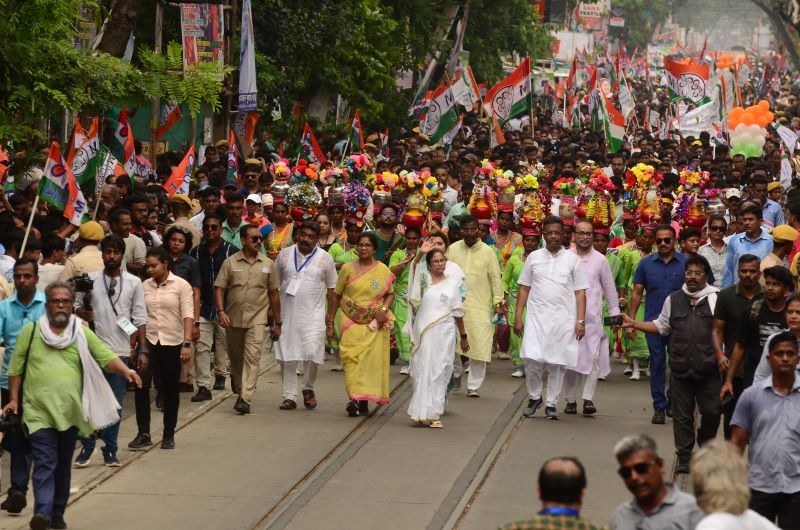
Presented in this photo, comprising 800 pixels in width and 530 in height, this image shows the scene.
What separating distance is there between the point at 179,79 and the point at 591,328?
549cm

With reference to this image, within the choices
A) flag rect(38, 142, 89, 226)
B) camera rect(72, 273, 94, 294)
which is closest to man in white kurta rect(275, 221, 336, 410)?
flag rect(38, 142, 89, 226)

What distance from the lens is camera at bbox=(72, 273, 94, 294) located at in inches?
478

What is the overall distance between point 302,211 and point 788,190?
7502mm

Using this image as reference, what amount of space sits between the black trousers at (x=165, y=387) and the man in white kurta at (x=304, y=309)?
1.93m

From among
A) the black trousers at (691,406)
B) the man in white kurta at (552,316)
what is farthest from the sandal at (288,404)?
the black trousers at (691,406)

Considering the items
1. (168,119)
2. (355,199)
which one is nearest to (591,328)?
(355,199)

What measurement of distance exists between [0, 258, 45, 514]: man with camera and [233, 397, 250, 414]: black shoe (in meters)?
3.73

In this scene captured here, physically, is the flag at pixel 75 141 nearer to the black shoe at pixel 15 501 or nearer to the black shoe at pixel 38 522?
the black shoe at pixel 15 501

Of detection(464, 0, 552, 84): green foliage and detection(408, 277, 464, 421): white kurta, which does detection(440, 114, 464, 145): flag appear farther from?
detection(408, 277, 464, 421): white kurta

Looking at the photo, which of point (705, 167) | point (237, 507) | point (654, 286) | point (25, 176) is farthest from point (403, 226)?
point (705, 167)

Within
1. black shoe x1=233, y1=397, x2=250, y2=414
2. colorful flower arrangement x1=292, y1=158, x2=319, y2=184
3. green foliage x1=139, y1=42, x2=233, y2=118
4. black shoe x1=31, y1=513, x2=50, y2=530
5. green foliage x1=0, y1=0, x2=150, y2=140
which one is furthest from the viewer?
colorful flower arrangement x1=292, y1=158, x2=319, y2=184

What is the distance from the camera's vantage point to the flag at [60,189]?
14.9 m

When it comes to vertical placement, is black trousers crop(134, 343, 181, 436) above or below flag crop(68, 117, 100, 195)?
below

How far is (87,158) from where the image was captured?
1730cm
